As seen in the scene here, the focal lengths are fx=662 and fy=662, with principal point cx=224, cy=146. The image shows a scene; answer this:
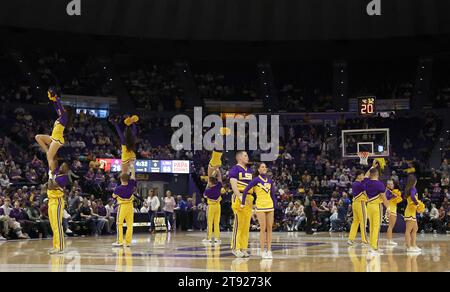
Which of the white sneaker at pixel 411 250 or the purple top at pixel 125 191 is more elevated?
the purple top at pixel 125 191

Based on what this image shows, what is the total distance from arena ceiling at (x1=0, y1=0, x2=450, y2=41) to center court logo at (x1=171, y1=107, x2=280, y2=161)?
456cm

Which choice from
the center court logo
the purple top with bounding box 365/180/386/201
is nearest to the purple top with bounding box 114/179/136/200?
the purple top with bounding box 365/180/386/201

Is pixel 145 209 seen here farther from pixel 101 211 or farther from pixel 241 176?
pixel 241 176

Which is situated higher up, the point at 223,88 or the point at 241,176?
the point at 223,88

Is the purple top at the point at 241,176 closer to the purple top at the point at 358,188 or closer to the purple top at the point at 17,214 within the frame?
the purple top at the point at 358,188

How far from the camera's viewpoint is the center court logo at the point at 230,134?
3600 cm

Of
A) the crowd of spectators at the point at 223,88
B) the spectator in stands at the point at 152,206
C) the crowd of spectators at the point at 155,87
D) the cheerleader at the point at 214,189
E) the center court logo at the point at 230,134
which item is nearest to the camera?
the cheerleader at the point at 214,189

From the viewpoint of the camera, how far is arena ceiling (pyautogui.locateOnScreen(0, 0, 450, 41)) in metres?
35.1

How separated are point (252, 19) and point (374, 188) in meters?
22.7

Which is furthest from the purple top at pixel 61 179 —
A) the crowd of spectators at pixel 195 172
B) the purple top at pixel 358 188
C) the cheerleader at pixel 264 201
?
the crowd of spectators at pixel 195 172

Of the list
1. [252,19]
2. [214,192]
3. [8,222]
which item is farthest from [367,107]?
[8,222]

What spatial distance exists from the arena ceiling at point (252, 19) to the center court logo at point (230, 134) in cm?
456

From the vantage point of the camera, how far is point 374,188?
51.1 feet

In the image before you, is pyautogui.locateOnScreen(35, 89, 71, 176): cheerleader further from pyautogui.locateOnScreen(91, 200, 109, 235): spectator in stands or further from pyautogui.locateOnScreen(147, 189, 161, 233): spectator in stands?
pyautogui.locateOnScreen(147, 189, 161, 233): spectator in stands
